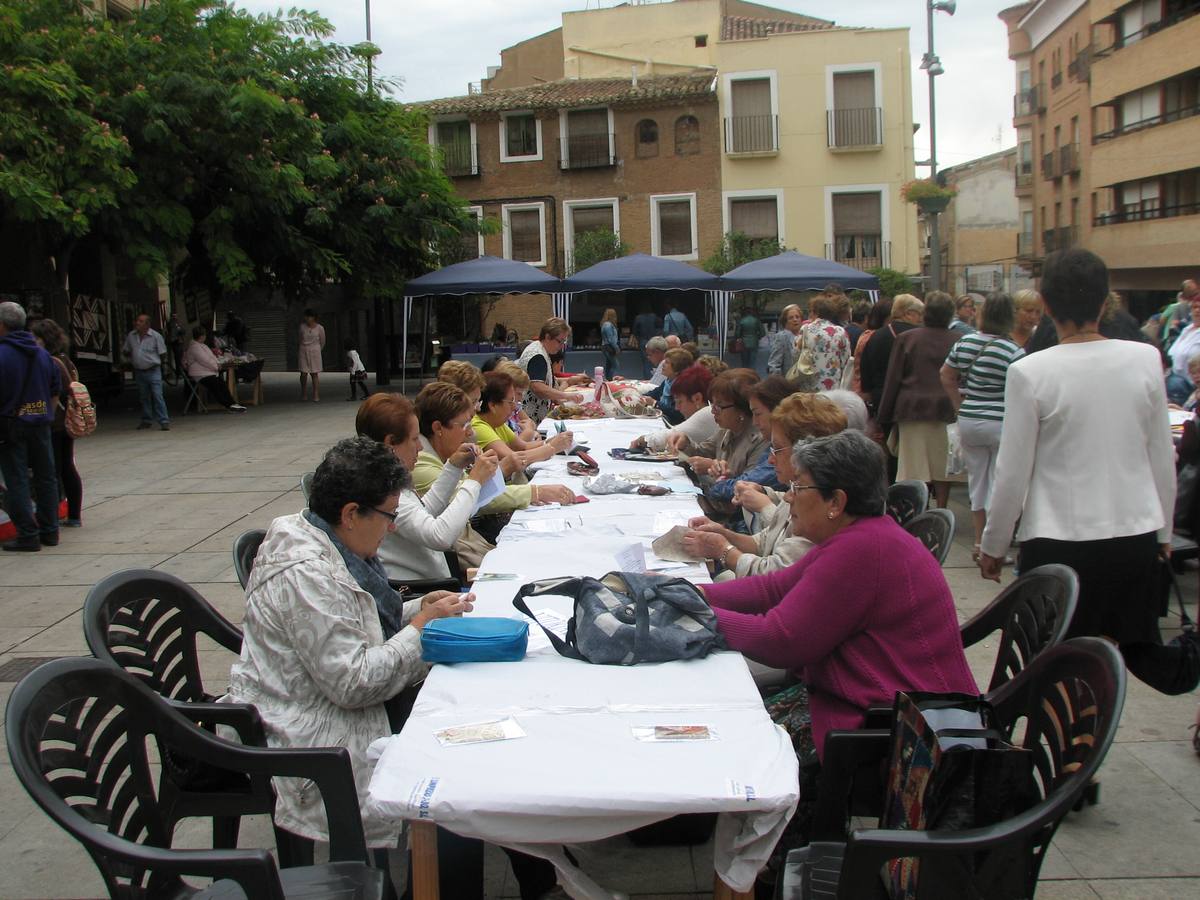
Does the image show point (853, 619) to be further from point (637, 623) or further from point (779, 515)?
point (779, 515)

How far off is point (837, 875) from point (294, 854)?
50.4 inches

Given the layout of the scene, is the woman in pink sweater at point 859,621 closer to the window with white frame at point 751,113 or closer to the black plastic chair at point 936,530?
the black plastic chair at point 936,530

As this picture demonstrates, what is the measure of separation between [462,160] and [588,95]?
4.35 m

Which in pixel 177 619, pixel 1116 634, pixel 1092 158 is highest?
pixel 1092 158

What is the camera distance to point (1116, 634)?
355cm

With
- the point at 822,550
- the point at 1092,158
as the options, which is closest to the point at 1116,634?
the point at 822,550

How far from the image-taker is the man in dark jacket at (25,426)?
757cm

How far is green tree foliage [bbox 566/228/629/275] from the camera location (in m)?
31.8

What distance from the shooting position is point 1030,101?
147ft

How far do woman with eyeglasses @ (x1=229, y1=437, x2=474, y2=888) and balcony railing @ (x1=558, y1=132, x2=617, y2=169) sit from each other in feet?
103

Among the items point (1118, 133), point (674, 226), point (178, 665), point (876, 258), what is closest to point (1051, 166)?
point (1118, 133)

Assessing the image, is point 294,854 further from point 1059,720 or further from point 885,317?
point 885,317

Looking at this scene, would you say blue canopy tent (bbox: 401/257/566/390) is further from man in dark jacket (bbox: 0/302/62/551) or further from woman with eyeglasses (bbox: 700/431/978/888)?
woman with eyeglasses (bbox: 700/431/978/888)

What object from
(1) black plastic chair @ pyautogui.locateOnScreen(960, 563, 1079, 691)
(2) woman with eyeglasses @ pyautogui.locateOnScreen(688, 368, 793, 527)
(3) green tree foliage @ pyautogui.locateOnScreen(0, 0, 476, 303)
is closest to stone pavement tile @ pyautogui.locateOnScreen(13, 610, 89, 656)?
(2) woman with eyeglasses @ pyautogui.locateOnScreen(688, 368, 793, 527)
